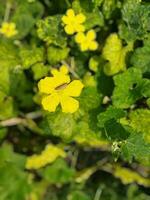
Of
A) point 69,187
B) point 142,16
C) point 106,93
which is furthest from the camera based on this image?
point 69,187

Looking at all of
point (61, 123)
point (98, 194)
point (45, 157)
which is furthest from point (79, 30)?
point (98, 194)

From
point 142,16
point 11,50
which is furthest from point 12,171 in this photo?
point 142,16

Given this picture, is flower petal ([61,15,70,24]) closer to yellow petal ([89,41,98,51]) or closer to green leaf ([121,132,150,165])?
yellow petal ([89,41,98,51])

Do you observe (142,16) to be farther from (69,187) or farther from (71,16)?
(69,187)

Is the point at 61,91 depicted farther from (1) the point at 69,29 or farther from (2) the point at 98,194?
(2) the point at 98,194

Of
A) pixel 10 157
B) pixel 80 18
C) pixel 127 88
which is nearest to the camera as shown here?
pixel 127 88

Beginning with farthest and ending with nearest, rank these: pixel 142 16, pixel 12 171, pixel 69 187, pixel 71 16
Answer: pixel 69 187 → pixel 12 171 → pixel 71 16 → pixel 142 16

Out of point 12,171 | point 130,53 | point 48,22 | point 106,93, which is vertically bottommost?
point 12,171
